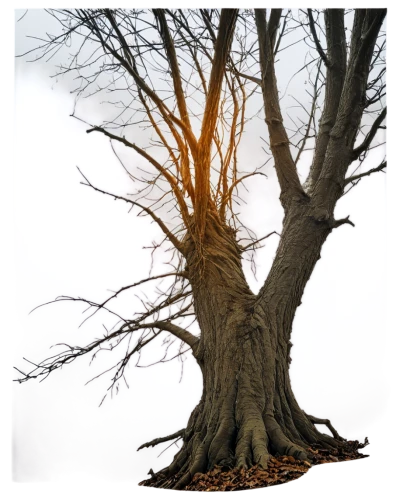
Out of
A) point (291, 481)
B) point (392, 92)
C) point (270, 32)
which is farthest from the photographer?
point (270, 32)

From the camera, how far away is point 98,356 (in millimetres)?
2480

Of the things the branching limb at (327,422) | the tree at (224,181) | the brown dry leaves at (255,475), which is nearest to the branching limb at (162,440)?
the tree at (224,181)

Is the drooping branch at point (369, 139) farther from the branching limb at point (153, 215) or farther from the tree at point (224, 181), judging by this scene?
the branching limb at point (153, 215)

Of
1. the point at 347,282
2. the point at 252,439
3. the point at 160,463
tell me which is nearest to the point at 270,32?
the point at 347,282

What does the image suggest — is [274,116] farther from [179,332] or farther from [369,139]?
[179,332]

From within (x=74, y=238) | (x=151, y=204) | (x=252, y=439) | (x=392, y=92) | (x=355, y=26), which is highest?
(x=355, y=26)

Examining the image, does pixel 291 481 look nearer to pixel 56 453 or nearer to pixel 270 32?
pixel 56 453

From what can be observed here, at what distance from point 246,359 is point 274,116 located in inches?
42.6

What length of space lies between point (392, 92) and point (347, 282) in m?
0.85

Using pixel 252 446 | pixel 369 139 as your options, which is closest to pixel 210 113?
pixel 369 139

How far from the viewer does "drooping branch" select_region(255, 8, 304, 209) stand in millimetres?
2369

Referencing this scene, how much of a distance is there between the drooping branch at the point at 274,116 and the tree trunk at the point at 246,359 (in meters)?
0.10

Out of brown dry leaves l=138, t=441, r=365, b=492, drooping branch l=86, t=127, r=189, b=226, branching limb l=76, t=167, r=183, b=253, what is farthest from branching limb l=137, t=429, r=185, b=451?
drooping branch l=86, t=127, r=189, b=226

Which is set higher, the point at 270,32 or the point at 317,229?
the point at 270,32
